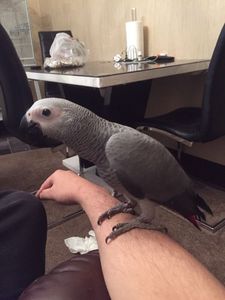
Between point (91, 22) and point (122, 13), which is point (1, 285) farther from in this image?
point (91, 22)

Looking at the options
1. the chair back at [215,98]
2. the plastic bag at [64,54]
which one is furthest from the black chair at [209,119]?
the plastic bag at [64,54]

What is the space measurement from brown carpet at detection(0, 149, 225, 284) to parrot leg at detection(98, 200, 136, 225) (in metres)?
0.67

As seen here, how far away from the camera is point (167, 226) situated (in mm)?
1548

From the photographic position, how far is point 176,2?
6.42 feet

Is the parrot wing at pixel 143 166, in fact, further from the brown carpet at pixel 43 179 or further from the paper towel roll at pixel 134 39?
the paper towel roll at pixel 134 39

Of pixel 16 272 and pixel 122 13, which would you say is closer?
pixel 16 272

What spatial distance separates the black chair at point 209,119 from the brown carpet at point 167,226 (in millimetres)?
439

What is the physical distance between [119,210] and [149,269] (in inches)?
9.5

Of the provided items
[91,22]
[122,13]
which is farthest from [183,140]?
[91,22]

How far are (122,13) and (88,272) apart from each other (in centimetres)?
221

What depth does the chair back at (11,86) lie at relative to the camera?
135cm

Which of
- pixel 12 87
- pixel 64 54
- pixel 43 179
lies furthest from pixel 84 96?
pixel 43 179

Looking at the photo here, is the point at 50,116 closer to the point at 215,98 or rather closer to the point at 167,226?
the point at 215,98

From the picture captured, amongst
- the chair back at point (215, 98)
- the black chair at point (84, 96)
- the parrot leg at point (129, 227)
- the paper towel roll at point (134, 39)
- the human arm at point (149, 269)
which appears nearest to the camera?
the human arm at point (149, 269)
